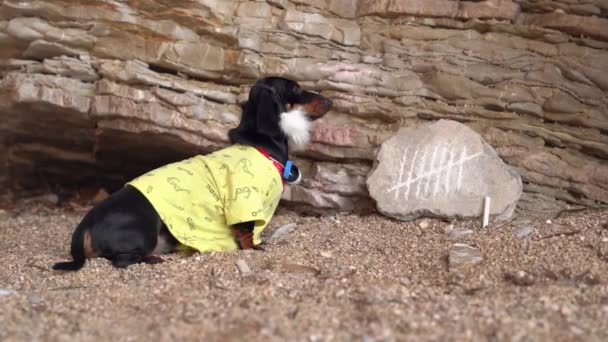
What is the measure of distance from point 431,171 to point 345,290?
6.25 ft

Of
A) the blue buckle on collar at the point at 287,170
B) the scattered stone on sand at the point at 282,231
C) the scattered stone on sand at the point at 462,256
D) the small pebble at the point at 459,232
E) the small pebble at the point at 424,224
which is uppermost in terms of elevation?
the blue buckle on collar at the point at 287,170

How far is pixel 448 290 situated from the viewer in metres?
3.65

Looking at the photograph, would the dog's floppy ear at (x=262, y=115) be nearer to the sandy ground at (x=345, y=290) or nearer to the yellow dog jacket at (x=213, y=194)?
the yellow dog jacket at (x=213, y=194)

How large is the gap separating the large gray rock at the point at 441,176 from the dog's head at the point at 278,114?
0.66 m

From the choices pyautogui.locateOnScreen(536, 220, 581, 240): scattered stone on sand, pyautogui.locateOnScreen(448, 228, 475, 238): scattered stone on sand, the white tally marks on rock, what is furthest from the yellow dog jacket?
pyautogui.locateOnScreen(536, 220, 581, 240): scattered stone on sand

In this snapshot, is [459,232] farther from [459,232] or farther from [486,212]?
[486,212]

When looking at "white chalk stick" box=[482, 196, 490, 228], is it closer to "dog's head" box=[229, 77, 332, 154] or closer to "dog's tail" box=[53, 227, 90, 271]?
"dog's head" box=[229, 77, 332, 154]

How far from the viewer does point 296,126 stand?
5.01 meters

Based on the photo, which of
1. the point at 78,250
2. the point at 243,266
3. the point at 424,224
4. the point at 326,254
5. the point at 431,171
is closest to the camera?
the point at 243,266

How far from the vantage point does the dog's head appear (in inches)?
195

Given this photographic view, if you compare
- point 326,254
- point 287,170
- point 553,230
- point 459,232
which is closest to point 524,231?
point 553,230

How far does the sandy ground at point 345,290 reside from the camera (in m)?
3.03

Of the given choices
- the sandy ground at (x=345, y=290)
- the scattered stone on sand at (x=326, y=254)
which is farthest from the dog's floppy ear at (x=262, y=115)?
the scattered stone on sand at (x=326, y=254)

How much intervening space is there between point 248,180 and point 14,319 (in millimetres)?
1855
